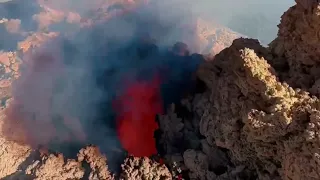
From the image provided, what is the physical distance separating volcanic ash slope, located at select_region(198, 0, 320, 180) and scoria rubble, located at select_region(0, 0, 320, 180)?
0.6 inches

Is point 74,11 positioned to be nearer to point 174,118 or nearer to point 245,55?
point 174,118

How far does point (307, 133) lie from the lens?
625 centimetres

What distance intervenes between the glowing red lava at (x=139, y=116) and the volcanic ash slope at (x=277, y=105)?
6.52 feet

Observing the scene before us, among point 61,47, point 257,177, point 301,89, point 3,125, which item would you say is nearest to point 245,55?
point 301,89

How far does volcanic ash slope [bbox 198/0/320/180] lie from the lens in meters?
6.54

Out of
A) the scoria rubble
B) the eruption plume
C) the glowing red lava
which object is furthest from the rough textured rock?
the glowing red lava

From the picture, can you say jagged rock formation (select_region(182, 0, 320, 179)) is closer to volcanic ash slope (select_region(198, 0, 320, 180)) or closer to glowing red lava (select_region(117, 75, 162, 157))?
volcanic ash slope (select_region(198, 0, 320, 180))

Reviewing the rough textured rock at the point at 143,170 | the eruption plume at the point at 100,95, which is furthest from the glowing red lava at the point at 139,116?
Result: the rough textured rock at the point at 143,170

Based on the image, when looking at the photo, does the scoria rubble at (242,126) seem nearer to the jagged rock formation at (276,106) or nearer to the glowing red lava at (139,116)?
the jagged rock formation at (276,106)

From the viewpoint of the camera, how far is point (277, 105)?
670 cm

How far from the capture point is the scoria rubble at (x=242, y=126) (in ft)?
21.8

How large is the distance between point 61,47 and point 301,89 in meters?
8.98

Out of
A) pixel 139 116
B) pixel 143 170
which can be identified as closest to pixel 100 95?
pixel 139 116

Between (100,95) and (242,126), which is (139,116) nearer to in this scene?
(100,95)
